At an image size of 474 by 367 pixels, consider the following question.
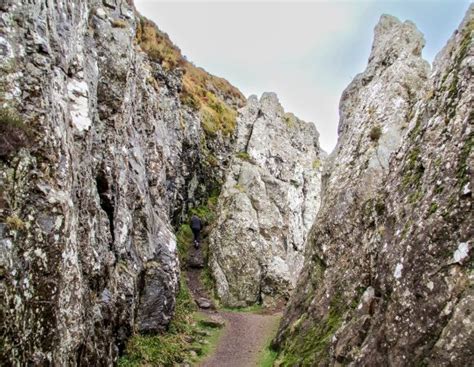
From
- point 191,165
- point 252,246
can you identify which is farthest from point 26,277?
point 191,165

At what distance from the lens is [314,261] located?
16.9 m

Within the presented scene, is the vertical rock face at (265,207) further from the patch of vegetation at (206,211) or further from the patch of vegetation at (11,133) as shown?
the patch of vegetation at (11,133)

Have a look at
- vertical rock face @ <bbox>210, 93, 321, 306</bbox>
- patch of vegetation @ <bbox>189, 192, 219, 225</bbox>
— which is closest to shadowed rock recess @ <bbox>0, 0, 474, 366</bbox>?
vertical rock face @ <bbox>210, 93, 321, 306</bbox>

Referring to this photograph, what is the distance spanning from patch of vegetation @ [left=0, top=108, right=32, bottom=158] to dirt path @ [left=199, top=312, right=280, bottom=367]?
11410mm

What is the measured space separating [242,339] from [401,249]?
12.0 meters

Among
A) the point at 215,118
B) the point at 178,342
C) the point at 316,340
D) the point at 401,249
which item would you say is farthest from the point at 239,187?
the point at 401,249

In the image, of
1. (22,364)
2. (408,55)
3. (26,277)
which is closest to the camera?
(22,364)

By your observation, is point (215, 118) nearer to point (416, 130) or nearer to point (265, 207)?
point (265, 207)

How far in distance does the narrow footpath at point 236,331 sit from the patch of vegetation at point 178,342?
60 cm

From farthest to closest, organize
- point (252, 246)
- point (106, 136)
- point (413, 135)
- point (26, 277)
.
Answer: point (252, 246) → point (106, 136) → point (413, 135) → point (26, 277)

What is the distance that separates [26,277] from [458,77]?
1098 centimetres

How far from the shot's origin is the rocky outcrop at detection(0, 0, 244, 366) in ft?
26.7

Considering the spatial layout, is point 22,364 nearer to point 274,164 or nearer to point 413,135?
point 413,135

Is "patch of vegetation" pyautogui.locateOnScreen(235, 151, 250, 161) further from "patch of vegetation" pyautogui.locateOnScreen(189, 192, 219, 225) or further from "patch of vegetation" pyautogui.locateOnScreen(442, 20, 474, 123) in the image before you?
"patch of vegetation" pyautogui.locateOnScreen(442, 20, 474, 123)
